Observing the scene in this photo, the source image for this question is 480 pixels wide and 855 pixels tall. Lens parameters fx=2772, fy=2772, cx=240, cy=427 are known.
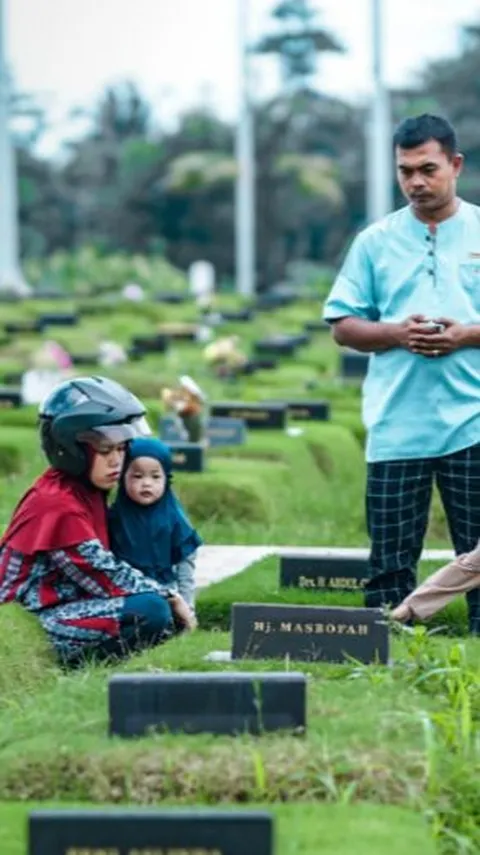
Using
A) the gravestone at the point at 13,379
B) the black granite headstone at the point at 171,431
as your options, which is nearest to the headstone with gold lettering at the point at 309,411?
the gravestone at the point at 13,379

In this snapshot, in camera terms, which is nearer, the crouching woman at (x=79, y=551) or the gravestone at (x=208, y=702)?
the gravestone at (x=208, y=702)

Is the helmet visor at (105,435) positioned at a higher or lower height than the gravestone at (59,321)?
higher

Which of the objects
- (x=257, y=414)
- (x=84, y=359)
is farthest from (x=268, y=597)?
(x=84, y=359)

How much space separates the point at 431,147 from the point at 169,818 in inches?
156

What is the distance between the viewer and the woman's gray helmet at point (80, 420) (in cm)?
912

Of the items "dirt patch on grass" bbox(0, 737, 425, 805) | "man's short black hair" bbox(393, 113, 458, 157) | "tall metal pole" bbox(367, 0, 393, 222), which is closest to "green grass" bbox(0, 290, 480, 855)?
"dirt patch on grass" bbox(0, 737, 425, 805)

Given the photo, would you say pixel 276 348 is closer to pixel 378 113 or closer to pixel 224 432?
pixel 224 432

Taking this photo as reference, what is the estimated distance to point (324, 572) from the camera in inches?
408

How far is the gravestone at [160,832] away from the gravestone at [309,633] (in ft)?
8.06

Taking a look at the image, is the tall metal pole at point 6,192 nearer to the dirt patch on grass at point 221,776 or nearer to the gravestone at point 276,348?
the gravestone at point 276,348

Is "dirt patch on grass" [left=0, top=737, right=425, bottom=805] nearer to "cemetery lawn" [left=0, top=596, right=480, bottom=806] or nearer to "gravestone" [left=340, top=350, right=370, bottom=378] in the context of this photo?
"cemetery lawn" [left=0, top=596, right=480, bottom=806]

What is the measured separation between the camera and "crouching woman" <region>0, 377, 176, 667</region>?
8930 millimetres

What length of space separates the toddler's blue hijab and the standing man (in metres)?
0.81

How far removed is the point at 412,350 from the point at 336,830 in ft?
10.3
